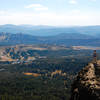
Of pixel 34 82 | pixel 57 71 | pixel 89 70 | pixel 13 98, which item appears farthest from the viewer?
pixel 57 71

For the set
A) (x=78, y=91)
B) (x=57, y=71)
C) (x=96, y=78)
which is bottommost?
(x=57, y=71)

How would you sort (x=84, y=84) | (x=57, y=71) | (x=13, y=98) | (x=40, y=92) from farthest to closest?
(x=57, y=71)
(x=40, y=92)
(x=13, y=98)
(x=84, y=84)

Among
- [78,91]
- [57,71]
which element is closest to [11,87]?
[57,71]

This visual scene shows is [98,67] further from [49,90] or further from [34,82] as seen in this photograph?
[34,82]

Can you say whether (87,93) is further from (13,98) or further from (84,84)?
(13,98)

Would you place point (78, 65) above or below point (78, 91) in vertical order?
below

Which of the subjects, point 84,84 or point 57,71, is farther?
point 57,71
